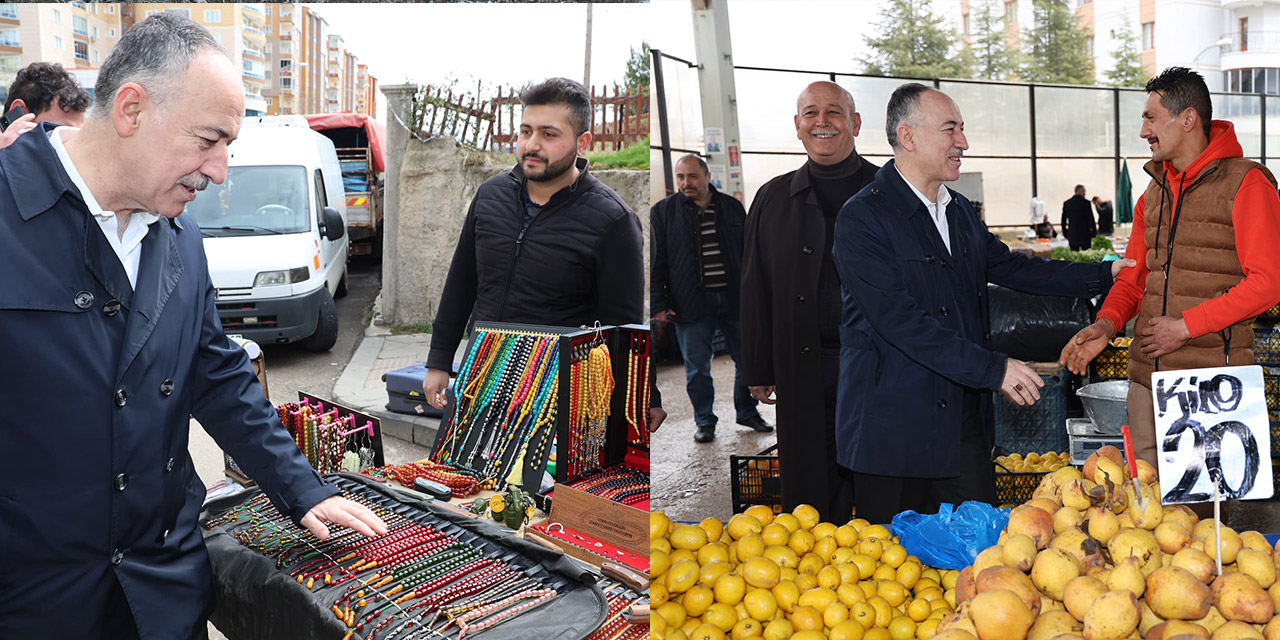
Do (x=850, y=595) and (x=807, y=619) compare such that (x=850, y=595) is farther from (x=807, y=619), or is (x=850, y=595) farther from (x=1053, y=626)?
(x=1053, y=626)

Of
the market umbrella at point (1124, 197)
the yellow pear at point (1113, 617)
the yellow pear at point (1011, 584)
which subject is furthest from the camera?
the market umbrella at point (1124, 197)

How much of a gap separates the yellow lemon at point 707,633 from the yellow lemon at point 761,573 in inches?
4.3

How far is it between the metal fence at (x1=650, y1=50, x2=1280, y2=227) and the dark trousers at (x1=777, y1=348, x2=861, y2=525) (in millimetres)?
434

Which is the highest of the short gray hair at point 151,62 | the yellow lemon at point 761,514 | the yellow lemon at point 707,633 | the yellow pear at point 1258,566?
the short gray hair at point 151,62

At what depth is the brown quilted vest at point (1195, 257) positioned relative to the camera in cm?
166

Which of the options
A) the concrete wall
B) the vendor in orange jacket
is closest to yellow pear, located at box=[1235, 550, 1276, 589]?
the vendor in orange jacket

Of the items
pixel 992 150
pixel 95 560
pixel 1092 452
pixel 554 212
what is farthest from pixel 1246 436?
pixel 95 560

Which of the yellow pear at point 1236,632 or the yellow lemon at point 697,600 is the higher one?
the yellow pear at point 1236,632

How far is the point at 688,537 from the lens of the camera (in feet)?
6.43

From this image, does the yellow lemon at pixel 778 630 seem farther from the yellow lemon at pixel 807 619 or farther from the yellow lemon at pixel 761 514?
the yellow lemon at pixel 761 514

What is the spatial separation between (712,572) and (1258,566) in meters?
0.91

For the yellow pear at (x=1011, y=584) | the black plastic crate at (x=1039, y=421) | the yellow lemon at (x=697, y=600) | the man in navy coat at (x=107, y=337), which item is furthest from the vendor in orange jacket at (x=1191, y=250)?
the man in navy coat at (x=107, y=337)

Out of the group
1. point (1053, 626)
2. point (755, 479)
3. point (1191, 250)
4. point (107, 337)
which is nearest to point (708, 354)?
point (755, 479)

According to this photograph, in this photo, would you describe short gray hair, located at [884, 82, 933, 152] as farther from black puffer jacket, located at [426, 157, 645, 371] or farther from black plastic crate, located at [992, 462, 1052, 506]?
black plastic crate, located at [992, 462, 1052, 506]
